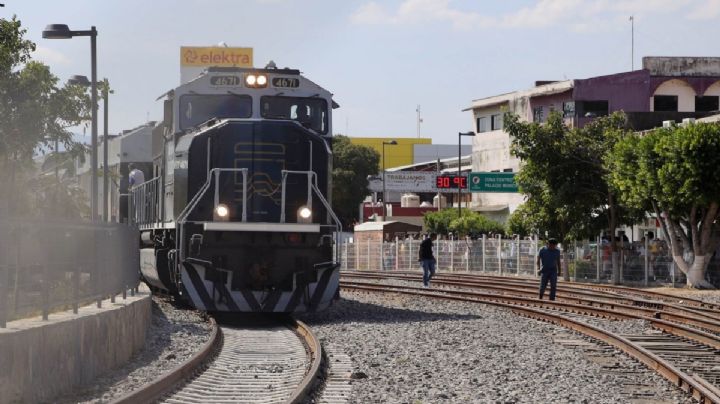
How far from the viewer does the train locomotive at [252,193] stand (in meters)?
19.2

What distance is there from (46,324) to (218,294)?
30.5ft

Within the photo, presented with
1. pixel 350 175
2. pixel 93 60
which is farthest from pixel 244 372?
pixel 350 175

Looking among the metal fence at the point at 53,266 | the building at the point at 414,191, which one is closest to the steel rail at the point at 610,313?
the metal fence at the point at 53,266

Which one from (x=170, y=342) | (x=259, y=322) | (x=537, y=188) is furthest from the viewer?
(x=537, y=188)

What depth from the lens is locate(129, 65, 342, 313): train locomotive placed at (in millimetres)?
19234

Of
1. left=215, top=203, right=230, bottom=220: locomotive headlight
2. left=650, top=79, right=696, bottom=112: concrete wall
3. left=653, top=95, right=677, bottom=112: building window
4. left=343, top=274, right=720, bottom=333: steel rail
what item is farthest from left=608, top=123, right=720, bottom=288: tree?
left=650, top=79, right=696, bottom=112: concrete wall

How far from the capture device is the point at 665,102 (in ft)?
197

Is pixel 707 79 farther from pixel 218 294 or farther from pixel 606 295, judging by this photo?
pixel 218 294

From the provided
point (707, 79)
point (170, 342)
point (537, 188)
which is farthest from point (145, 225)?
point (707, 79)

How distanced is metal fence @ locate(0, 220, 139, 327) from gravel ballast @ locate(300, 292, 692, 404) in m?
3.04

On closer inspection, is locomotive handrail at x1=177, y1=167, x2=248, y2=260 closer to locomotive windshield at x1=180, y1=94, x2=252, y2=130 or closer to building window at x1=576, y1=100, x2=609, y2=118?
locomotive windshield at x1=180, y1=94, x2=252, y2=130

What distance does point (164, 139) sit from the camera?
2112 cm

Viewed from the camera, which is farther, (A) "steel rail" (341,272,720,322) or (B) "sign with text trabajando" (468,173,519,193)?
(B) "sign with text trabajando" (468,173,519,193)

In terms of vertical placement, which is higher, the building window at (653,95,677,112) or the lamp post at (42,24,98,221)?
the building window at (653,95,677,112)
